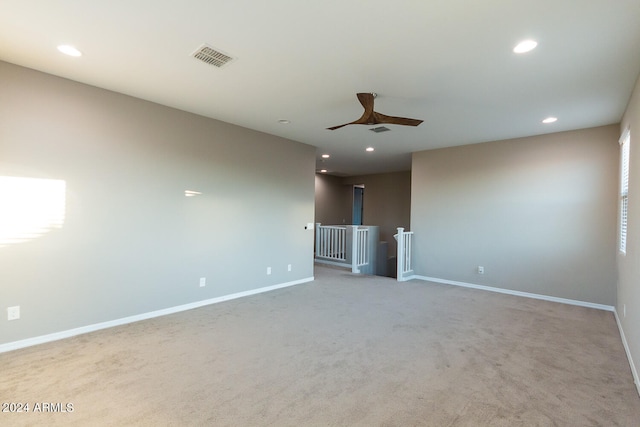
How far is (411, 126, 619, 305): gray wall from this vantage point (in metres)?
4.46

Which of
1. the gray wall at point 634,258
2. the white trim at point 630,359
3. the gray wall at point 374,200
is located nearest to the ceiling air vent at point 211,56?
the gray wall at point 634,258

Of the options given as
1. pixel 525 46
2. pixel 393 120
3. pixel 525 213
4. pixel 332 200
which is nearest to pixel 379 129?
pixel 393 120

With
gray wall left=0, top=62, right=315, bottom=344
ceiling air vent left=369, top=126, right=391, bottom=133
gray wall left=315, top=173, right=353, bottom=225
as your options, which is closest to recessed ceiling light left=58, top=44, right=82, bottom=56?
gray wall left=0, top=62, right=315, bottom=344

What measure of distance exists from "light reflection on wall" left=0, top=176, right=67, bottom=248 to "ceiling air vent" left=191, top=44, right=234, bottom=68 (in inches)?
78.3

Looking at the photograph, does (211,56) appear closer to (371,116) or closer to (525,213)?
(371,116)

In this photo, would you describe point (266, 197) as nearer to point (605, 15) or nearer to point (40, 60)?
point (40, 60)

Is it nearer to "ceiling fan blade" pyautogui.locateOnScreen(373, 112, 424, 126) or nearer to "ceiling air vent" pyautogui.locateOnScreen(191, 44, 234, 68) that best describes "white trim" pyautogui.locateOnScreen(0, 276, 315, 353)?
"ceiling air vent" pyautogui.locateOnScreen(191, 44, 234, 68)

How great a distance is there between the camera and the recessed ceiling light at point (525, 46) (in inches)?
90.9

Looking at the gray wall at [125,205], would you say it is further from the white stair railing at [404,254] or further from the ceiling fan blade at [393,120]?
the white stair railing at [404,254]

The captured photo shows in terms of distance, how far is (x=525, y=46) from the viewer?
Answer: 7.76 feet

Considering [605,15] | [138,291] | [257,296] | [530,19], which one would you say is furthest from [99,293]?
[605,15]

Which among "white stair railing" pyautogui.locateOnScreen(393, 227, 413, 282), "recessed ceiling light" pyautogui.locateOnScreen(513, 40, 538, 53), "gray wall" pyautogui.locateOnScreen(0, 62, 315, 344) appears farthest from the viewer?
"white stair railing" pyautogui.locateOnScreen(393, 227, 413, 282)

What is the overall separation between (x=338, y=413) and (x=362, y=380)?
460 mm

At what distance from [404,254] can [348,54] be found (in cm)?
450
